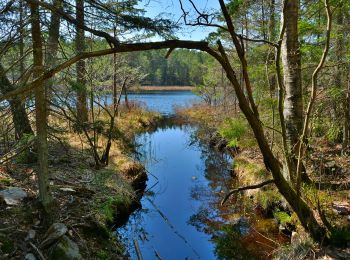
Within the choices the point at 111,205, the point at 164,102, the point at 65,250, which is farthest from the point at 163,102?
the point at 65,250

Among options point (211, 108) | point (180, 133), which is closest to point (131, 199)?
point (180, 133)

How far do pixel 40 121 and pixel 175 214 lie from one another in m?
4.17

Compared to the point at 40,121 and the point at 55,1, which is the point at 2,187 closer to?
the point at 40,121

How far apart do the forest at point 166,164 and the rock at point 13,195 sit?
0.01 meters

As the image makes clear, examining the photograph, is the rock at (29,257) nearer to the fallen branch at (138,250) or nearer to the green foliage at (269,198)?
the fallen branch at (138,250)

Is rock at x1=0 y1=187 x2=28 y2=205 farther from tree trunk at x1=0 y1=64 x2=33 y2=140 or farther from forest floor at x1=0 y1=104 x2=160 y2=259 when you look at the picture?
tree trunk at x1=0 y1=64 x2=33 y2=140

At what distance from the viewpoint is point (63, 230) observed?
4.03 meters

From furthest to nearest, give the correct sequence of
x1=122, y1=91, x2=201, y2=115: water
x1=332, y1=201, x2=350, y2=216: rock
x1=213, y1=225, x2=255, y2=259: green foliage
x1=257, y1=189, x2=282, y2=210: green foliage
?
x1=122, y1=91, x2=201, y2=115: water, x1=257, y1=189, x2=282, y2=210: green foliage, x1=213, y1=225, x2=255, y2=259: green foliage, x1=332, y1=201, x2=350, y2=216: rock

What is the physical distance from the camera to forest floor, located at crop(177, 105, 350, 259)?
13.9ft

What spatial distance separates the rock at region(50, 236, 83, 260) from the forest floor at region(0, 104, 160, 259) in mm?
74

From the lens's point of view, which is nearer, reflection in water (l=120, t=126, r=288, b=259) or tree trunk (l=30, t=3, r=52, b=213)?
tree trunk (l=30, t=3, r=52, b=213)

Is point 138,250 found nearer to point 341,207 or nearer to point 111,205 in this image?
point 111,205

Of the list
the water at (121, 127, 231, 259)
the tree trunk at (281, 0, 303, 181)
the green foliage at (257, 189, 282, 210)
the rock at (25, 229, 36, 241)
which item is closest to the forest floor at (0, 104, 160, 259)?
the rock at (25, 229, 36, 241)

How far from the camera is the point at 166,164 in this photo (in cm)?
1135
